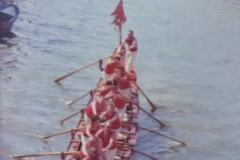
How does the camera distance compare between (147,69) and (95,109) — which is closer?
(95,109)

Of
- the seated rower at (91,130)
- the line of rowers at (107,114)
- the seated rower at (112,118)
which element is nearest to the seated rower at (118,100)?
the line of rowers at (107,114)

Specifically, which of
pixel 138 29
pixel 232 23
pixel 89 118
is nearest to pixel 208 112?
pixel 89 118

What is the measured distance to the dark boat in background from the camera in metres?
29.6

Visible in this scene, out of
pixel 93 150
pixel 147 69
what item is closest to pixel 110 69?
pixel 93 150

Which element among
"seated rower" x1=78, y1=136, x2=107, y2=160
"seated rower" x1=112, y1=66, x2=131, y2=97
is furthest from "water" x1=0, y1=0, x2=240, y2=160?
"seated rower" x1=78, y1=136, x2=107, y2=160

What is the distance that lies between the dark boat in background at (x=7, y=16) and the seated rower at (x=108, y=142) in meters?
14.2

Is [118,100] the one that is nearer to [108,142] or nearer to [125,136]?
[125,136]

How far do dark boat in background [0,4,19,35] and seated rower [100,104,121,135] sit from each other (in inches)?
517

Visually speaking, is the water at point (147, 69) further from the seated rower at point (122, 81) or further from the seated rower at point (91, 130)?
the seated rower at point (91, 130)

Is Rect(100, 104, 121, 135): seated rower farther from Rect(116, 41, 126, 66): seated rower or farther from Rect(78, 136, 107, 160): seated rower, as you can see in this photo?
Rect(116, 41, 126, 66): seated rower

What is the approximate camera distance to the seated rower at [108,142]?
16.4 meters

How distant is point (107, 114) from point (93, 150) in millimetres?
2260

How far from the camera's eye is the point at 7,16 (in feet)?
97.5

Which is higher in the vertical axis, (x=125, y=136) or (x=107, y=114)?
(x=107, y=114)
